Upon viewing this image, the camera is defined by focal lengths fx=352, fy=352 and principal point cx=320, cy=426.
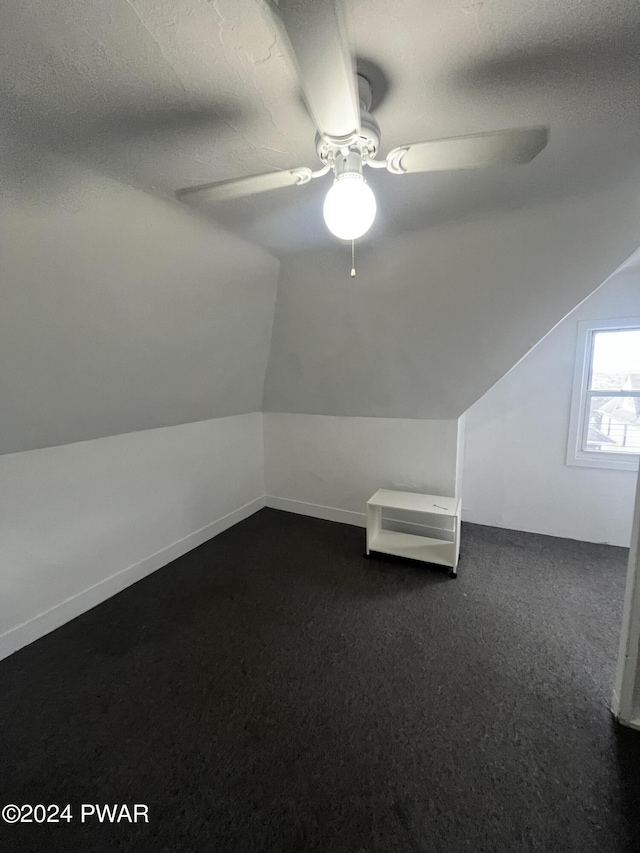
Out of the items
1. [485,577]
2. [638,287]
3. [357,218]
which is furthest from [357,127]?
[638,287]

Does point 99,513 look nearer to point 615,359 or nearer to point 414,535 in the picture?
point 414,535

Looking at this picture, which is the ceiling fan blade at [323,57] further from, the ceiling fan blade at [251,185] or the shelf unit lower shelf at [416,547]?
the shelf unit lower shelf at [416,547]

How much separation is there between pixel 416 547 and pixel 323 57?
8.60 ft

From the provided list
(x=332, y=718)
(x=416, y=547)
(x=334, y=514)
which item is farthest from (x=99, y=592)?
(x=416, y=547)

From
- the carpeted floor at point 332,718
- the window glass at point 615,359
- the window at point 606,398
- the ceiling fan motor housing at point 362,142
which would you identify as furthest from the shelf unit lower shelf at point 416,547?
the ceiling fan motor housing at point 362,142

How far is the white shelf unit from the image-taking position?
2430 mm

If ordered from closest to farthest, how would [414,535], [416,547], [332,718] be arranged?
1. [332,718]
2. [416,547]
3. [414,535]

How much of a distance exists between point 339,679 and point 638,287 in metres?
3.19

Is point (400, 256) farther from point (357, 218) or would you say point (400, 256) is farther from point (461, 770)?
point (461, 770)

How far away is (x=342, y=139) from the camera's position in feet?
2.78

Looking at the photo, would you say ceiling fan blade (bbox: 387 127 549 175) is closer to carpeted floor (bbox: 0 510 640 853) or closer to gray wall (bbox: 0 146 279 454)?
gray wall (bbox: 0 146 279 454)

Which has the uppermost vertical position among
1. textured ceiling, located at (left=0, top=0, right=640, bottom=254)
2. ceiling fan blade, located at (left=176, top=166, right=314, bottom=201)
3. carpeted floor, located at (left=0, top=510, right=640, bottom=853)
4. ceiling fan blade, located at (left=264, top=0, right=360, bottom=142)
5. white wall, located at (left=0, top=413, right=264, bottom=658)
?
textured ceiling, located at (left=0, top=0, right=640, bottom=254)

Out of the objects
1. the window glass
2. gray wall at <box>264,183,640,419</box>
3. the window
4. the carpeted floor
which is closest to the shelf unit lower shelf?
the carpeted floor

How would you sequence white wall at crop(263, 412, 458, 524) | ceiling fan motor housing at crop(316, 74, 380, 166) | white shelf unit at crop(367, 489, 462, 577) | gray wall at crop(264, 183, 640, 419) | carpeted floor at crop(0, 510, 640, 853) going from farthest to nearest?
white wall at crop(263, 412, 458, 524) → white shelf unit at crop(367, 489, 462, 577) → gray wall at crop(264, 183, 640, 419) → carpeted floor at crop(0, 510, 640, 853) → ceiling fan motor housing at crop(316, 74, 380, 166)
